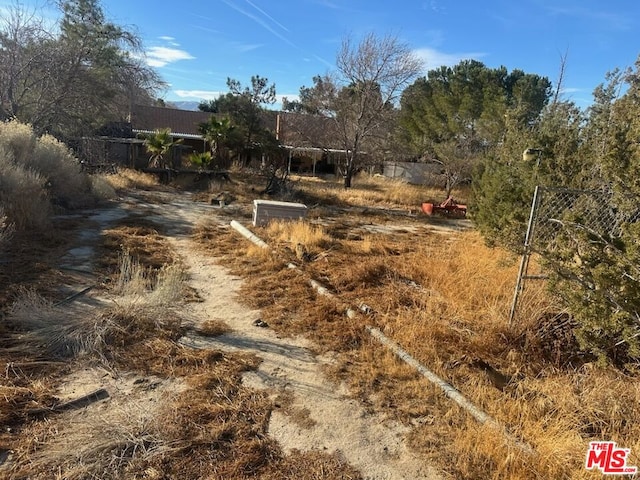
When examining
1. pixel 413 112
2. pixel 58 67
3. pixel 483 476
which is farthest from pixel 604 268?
pixel 413 112

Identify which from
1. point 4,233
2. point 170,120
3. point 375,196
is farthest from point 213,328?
point 170,120

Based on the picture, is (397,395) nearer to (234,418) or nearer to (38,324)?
(234,418)

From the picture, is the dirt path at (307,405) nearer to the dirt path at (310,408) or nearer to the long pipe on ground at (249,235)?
the dirt path at (310,408)

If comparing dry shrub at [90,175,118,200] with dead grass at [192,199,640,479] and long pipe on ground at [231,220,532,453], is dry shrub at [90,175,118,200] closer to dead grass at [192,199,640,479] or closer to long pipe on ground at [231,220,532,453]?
dead grass at [192,199,640,479]

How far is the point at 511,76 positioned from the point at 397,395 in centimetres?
2968

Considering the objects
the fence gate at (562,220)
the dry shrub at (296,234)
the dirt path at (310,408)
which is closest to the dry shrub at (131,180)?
the dry shrub at (296,234)

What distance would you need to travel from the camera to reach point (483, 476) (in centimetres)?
244

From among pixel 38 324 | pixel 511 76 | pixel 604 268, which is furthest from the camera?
pixel 511 76

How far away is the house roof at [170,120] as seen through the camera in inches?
1169

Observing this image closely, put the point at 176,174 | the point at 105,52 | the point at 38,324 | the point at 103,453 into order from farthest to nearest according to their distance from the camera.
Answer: the point at 176,174, the point at 105,52, the point at 38,324, the point at 103,453
